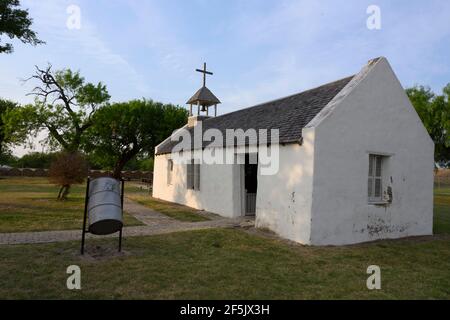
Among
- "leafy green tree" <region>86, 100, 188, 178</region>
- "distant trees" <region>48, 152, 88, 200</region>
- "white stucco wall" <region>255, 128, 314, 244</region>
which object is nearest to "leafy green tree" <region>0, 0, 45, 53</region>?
"distant trees" <region>48, 152, 88, 200</region>

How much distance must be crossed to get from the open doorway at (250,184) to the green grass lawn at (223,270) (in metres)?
4.45

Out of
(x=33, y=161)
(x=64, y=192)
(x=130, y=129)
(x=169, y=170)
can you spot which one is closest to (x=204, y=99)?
(x=169, y=170)

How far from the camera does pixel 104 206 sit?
25.0 feet

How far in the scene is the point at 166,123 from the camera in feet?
115

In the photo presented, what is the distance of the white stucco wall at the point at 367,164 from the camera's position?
9.42m

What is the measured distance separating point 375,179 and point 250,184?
18.0 feet

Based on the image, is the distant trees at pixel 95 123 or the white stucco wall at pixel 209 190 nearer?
the white stucco wall at pixel 209 190

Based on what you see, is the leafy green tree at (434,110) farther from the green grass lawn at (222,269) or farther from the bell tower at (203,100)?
the green grass lawn at (222,269)

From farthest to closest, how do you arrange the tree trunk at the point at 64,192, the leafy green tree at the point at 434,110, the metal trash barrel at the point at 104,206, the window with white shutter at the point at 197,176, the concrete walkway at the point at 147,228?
1. the leafy green tree at the point at 434,110
2. the tree trunk at the point at 64,192
3. the window with white shutter at the point at 197,176
4. the concrete walkway at the point at 147,228
5. the metal trash barrel at the point at 104,206

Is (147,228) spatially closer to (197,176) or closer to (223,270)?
(223,270)

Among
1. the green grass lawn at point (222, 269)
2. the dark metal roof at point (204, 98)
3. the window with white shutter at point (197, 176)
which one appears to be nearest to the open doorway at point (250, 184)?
the window with white shutter at point (197, 176)
